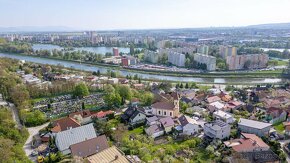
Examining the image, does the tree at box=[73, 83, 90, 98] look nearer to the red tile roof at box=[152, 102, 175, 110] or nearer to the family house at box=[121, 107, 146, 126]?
the family house at box=[121, 107, 146, 126]

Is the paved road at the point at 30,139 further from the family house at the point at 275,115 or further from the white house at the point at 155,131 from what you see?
the family house at the point at 275,115

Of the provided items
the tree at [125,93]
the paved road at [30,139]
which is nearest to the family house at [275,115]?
the tree at [125,93]

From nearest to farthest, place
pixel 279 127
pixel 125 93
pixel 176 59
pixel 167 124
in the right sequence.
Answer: pixel 167 124 < pixel 279 127 < pixel 125 93 < pixel 176 59

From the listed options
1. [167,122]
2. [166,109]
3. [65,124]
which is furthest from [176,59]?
[65,124]

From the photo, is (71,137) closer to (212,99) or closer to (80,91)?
(80,91)

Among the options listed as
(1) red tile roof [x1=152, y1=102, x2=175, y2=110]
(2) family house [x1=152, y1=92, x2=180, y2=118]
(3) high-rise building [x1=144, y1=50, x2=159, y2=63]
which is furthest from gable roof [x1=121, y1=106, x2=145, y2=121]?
(3) high-rise building [x1=144, y1=50, x2=159, y2=63]
